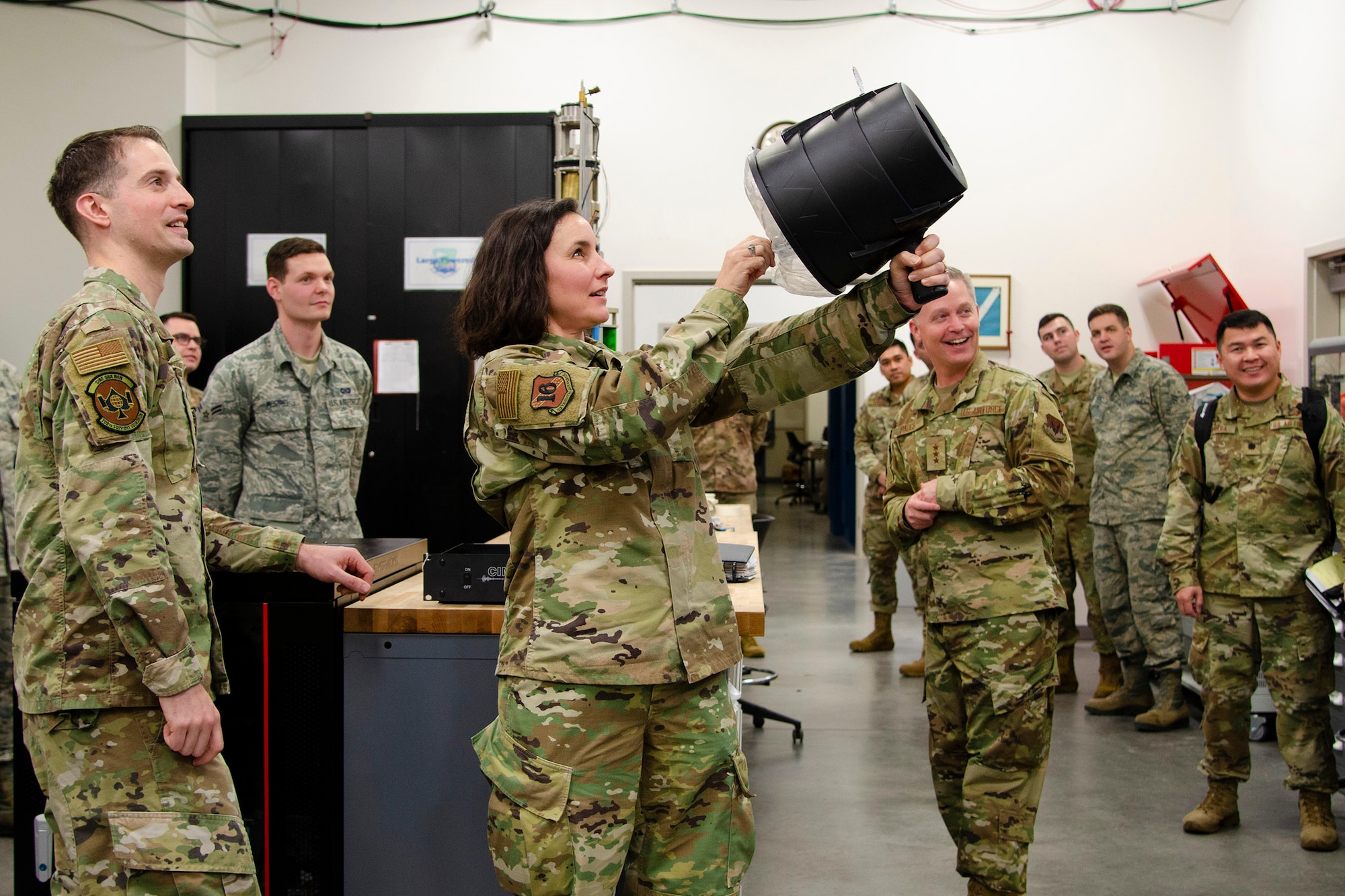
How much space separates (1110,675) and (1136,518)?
0.84 metres

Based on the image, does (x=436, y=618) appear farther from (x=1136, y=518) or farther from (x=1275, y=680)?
(x=1136, y=518)

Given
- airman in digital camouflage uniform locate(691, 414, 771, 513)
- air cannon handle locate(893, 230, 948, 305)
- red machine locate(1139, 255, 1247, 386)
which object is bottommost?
airman in digital camouflage uniform locate(691, 414, 771, 513)

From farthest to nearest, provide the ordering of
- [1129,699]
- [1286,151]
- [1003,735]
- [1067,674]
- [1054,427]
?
[1286,151] → [1067,674] → [1129,699] → [1054,427] → [1003,735]

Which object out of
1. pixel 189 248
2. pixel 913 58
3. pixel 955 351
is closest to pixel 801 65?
pixel 913 58

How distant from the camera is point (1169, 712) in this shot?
4297 millimetres

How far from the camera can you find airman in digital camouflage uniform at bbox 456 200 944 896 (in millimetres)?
1426

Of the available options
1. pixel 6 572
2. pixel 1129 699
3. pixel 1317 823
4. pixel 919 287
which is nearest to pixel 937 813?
pixel 1317 823

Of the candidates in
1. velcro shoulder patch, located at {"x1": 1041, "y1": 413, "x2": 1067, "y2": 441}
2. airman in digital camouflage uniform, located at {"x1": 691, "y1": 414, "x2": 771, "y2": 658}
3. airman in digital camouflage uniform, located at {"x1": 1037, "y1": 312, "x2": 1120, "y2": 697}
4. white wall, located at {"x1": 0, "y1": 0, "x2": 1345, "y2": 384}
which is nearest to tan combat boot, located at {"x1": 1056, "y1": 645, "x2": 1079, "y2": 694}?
airman in digital camouflage uniform, located at {"x1": 1037, "y1": 312, "x2": 1120, "y2": 697}

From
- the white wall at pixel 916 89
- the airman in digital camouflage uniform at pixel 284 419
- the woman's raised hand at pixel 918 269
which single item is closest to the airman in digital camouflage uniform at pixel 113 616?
the woman's raised hand at pixel 918 269

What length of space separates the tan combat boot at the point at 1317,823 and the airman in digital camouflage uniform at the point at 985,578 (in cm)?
123

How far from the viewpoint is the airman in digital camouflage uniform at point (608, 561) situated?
56.1 inches

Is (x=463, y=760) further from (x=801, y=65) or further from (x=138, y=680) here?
(x=801, y=65)

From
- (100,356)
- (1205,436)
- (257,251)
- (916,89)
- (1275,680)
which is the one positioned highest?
(916,89)

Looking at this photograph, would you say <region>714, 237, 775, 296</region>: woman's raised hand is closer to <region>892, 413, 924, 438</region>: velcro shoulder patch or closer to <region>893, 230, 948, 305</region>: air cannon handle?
<region>893, 230, 948, 305</region>: air cannon handle
